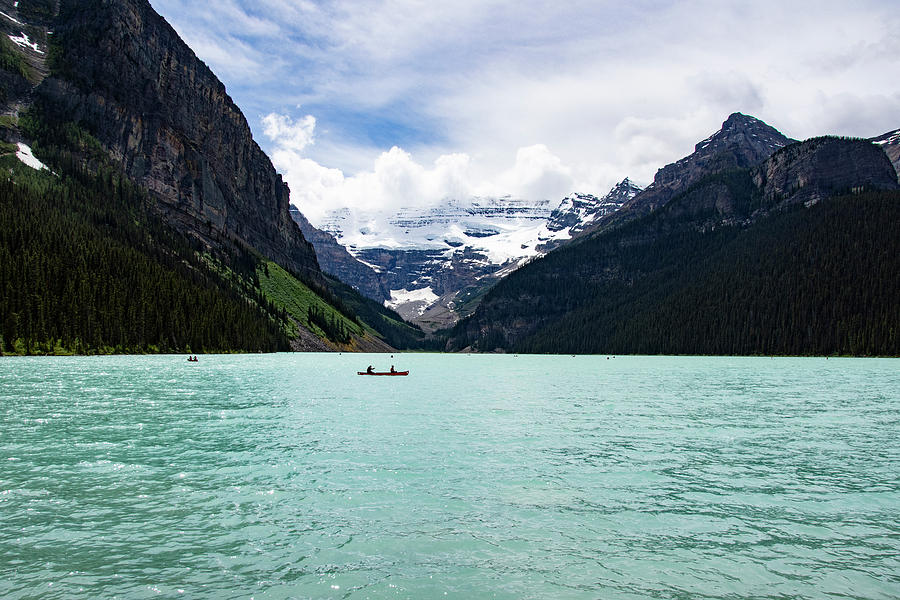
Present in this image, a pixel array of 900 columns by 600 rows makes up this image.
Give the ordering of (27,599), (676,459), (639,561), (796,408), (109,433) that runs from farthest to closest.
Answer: (796,408) < (109,433) < (676,459) < (639,561) < (27,599)

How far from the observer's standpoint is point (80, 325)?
395 feet

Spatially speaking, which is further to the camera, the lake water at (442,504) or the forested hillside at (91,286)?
the forested hillside at (91,286)

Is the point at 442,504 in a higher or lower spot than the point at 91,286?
lower

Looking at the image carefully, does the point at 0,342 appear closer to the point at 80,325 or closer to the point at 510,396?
the point at 80,325

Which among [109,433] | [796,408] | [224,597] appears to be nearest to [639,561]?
[224,597]

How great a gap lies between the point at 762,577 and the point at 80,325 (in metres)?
136

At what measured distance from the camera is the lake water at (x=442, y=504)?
49.6 ft

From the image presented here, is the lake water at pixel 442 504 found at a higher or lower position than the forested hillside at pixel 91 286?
lower

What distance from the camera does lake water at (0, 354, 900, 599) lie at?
15.1 m

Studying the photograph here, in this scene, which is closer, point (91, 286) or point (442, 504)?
point (442, 504)

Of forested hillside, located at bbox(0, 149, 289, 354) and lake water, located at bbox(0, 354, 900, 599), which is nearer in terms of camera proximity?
lake water, located at bbox(0, 354, 900, 599)

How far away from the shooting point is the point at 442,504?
2222 centimetres

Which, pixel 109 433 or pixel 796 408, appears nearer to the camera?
pixel 109 433

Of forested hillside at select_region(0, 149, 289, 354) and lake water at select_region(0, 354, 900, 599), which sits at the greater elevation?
forested hillside at select_region(0, 149, 289, 354)
